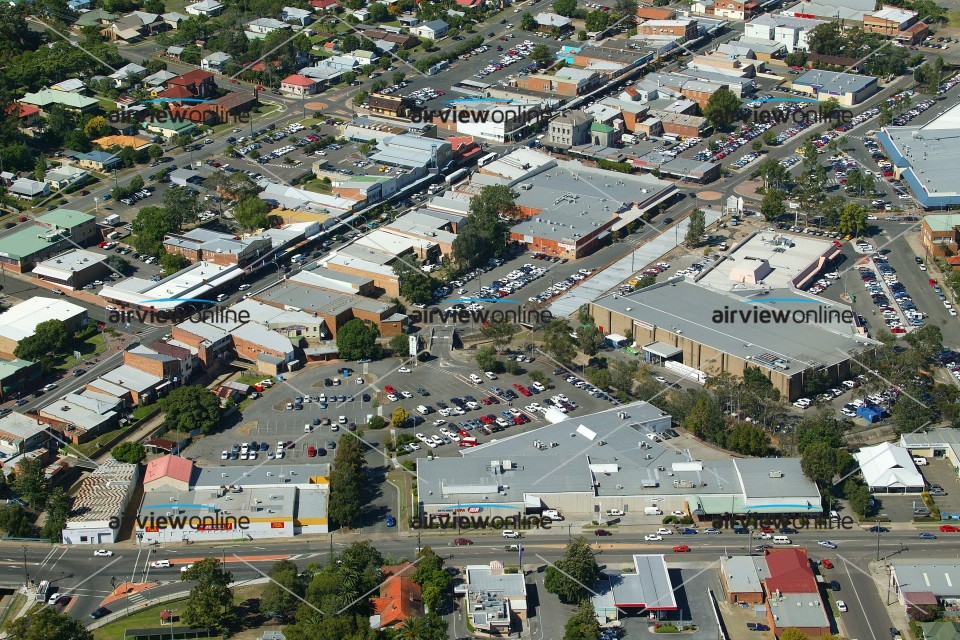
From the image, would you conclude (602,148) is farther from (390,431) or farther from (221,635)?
(221,635)

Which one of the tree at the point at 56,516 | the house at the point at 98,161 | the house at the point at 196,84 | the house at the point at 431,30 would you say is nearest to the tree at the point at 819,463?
the tree at the point at 56,516

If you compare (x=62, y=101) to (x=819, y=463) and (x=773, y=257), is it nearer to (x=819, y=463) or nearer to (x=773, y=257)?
(x=773, y=257)

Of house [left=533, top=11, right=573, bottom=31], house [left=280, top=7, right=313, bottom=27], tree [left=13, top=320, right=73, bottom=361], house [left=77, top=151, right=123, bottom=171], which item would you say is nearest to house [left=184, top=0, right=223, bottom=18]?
house [left=280, top=7, right=313, bottom=27]

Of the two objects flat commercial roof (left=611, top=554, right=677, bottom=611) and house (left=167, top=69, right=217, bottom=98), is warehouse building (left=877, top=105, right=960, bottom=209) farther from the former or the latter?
house (left=167, top=69, right=217, bottom=98)

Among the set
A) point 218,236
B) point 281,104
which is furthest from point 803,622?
point 281,104

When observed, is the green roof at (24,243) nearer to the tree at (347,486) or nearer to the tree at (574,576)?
the tree at (347,486)

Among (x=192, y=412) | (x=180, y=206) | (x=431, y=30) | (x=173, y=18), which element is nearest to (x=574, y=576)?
(x=192, y=412)
